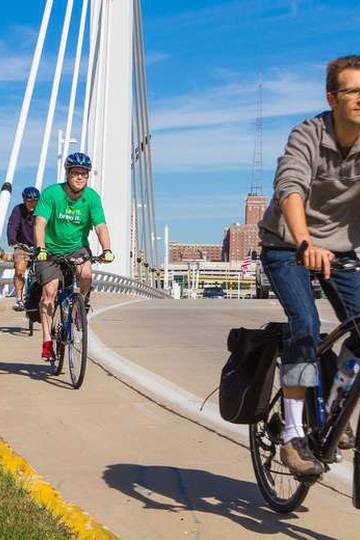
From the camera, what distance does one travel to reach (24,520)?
11.3 ft

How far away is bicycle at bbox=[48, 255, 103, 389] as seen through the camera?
7562 millimetres

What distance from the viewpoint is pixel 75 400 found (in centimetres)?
695

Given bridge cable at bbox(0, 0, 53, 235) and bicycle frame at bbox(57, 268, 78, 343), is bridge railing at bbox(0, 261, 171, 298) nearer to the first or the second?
bridge cable at bbox(0, 0, 53, 235)

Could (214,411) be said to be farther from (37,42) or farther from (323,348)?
(37,42)

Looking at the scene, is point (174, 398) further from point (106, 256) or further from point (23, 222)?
point (23, 222)

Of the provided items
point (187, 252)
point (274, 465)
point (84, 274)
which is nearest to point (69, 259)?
point (84, 274)

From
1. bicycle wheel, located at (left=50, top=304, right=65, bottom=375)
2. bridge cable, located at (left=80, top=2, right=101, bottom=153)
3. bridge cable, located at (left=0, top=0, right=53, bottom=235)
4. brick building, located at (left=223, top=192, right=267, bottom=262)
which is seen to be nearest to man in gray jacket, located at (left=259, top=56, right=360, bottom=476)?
bicycle wheel, located at (left=50, top=304, right=65, bottom=375)

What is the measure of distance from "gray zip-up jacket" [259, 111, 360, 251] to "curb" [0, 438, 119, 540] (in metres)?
1.36

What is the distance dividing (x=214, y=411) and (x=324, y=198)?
289cm

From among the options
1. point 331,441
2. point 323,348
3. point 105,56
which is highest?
point 105,56

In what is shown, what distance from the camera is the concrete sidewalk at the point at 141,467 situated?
396cm

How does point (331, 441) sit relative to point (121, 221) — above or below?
below

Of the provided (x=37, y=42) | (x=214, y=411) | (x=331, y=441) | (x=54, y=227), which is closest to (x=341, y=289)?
(x=331, y=441)

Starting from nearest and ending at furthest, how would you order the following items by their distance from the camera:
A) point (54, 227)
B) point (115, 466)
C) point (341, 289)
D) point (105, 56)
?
1. point (341, 289)
2. point (115, 466)
3. point (54, 227)
4. point (105, 56)
